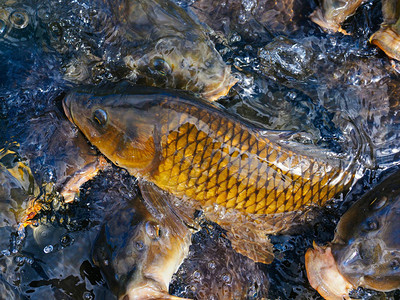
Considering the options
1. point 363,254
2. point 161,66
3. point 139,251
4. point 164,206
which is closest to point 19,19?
point 161,66

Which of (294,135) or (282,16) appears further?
(282,16)

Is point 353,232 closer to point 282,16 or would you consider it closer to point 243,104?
point 243,104

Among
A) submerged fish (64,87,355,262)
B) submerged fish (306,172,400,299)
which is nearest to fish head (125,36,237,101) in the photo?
submerged fish (64,87,355,262)

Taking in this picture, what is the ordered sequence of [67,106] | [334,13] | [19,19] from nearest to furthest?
[67,106]
[19,19]
[334,13]

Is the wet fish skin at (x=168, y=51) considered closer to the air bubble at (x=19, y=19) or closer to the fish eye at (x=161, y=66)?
the fish eye at (x=161, y=66)

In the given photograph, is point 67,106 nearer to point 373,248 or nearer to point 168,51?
point 168,51

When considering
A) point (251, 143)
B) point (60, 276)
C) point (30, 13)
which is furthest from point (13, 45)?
point (251, 143)
